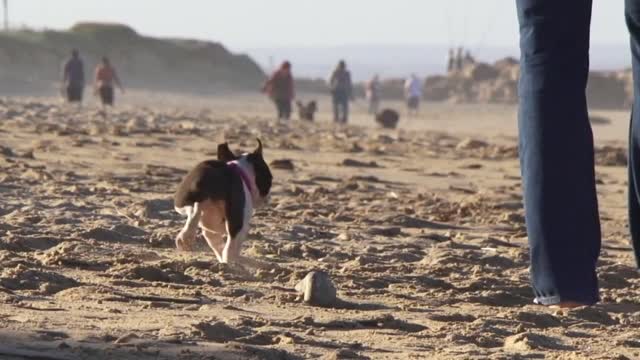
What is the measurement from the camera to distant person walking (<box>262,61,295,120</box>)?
103 feet

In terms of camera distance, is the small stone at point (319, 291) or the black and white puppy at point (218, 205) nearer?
the small stone at point (319, 291)

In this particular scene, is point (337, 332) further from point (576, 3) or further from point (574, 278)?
point (576, 3)

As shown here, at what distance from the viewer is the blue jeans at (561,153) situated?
181 inches

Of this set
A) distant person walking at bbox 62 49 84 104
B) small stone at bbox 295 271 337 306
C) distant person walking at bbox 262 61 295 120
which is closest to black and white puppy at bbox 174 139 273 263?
small stone at bbox 295 271 337 306

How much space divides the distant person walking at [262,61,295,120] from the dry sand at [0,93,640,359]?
1811cm

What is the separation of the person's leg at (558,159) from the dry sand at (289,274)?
22 cm

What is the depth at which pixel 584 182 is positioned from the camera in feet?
15.5

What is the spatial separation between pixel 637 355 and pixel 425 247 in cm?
326

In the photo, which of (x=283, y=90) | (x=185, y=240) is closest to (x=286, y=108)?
(x=283, y=90)

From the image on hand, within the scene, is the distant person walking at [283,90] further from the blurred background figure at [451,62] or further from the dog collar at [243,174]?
the blurred background figure at [451,62]

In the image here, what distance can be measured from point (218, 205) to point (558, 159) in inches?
99.6

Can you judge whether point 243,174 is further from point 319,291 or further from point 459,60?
point 459,60

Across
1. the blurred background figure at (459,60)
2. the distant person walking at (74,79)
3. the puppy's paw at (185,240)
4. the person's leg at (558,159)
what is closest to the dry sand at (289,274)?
the puppy's paw at (185,240)

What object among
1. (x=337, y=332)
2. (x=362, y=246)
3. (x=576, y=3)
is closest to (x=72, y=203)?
(x=362, y=246)
